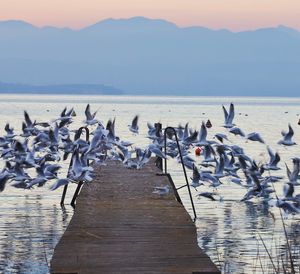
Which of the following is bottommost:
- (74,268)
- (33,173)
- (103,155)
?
(33,173)

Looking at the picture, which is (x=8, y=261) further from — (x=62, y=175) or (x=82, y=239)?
(x=62, y=175)

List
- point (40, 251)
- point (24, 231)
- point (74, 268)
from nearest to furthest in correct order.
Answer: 1. point (74, 268)
2. point (40, 251)
3. point (24, 231)

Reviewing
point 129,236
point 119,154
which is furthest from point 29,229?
point 129,236

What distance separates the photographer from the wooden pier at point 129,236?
458 inches

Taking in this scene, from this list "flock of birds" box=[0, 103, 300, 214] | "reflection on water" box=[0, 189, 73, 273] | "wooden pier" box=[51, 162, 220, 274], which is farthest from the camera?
"flock of birds" box=[0, 103, 300, 214]

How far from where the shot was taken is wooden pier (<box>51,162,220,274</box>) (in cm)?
1163

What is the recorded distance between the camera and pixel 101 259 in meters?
12.2

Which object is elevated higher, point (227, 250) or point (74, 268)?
point (74, 268)

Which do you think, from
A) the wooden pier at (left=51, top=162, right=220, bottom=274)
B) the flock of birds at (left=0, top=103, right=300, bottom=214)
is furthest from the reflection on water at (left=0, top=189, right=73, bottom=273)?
the wooden pier at (left=51, top=162, right=220, bottom=274)

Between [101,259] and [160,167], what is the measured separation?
17.1 meters

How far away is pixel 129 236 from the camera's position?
14320mm

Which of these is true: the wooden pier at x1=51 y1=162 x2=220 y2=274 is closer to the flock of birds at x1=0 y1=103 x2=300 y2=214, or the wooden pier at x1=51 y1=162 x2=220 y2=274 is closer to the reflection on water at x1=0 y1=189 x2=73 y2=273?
the reflection on water at x1=0 y1=189 x2=73 y2=273

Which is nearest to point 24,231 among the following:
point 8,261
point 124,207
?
point 8,261

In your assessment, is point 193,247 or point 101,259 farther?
point 193,247
